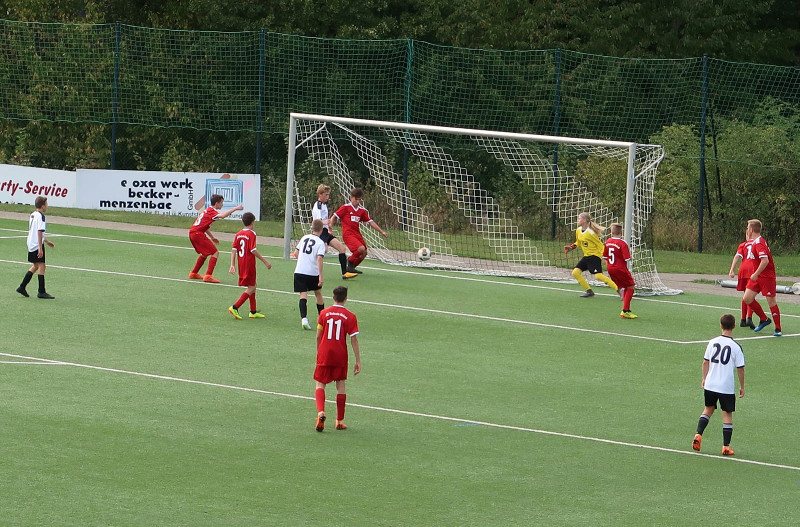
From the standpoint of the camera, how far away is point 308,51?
36.4 meters

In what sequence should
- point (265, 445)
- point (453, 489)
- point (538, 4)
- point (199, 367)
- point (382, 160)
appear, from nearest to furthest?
point (453, 489) < point (265, 445) < point (199, 367) < point (382, 160) < point (538, 4)

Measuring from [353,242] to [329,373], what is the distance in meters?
10.9

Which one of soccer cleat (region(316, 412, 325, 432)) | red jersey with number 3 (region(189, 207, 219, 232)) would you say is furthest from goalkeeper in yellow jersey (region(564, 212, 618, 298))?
soccer cleat (region(316, 412, 325, 432))

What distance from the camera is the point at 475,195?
33000 mm

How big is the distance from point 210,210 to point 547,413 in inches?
397

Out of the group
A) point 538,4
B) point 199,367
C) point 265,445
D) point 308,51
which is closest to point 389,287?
point 199,367

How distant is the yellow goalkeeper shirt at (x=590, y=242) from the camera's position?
2236 centimetres

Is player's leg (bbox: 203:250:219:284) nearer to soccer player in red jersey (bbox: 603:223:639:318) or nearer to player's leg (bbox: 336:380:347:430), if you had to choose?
soccer player in red jersey (bbox: 603:223:639:318)

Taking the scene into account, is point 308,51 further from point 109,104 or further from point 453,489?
point 453,489

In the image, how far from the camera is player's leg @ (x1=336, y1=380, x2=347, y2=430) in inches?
497

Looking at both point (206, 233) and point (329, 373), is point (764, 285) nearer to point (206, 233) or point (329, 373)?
point (329, 373)

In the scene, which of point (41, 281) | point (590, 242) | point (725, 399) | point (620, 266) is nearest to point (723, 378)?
point (725, 399)

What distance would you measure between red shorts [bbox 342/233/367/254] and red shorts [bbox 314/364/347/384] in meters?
10.7

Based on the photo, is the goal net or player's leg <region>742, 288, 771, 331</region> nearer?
player's leg <region>742, 288, 771, 331</region>
